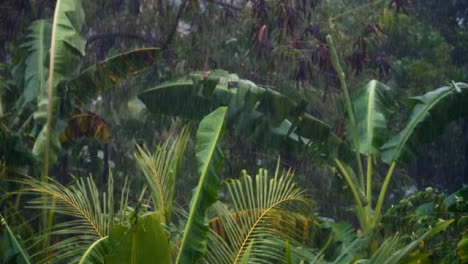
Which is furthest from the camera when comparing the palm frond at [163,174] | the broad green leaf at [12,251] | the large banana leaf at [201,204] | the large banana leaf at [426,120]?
the large banana leaf at [426,120]

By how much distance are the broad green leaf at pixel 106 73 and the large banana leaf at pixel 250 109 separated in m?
0.34

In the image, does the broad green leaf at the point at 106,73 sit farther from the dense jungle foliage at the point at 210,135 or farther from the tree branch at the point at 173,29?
the tree branch at the point at 173,29

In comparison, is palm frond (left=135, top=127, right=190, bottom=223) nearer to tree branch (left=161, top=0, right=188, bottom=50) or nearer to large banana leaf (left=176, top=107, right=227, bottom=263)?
large banana leaf (left=176, top=107, right=227, bottom=263)

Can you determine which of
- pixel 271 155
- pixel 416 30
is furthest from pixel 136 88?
pixel 416 30

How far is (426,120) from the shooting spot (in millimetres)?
8219

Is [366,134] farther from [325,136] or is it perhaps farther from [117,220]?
[117,220]

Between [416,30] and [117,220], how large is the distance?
1148cm

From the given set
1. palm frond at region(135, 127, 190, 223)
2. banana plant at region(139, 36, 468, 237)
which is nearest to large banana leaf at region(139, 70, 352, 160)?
banana plant at region(139, 36, 468, 237)

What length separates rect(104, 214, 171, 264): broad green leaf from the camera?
17.8ft

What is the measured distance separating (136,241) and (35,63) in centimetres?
319

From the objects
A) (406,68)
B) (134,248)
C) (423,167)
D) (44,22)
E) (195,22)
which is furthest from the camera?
(423,167)

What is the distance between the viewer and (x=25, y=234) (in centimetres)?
796

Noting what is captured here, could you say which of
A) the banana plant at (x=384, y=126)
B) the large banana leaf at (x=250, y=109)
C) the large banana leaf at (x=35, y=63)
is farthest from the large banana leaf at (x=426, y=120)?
the large banana leaf at (x=35, y=63)

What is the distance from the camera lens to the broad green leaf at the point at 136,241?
5426 millimetres
